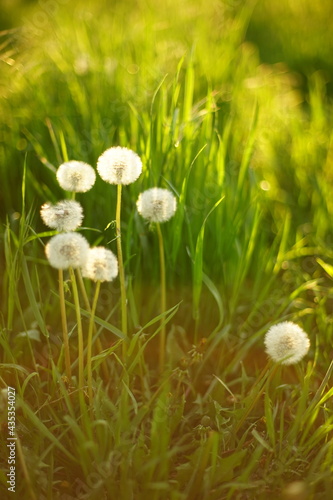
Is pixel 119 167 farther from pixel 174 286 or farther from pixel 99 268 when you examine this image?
pixel 174 286

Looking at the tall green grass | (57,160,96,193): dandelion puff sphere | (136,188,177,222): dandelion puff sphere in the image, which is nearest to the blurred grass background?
the tall green grass

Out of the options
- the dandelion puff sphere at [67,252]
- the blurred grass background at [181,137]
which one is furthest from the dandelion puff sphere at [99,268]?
the blurred grass background at [181,137]

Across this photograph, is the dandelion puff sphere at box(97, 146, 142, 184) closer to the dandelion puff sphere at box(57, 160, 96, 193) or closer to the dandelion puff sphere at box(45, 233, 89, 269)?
the dandelion puff sphere at box(57, 160, 96, 193)

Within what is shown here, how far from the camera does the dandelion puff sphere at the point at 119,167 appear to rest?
936 millimetres

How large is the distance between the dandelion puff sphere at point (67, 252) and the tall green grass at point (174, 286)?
0.15m

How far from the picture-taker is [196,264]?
114 cm

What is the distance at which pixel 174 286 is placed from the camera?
1339mm

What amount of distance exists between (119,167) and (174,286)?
48 cm

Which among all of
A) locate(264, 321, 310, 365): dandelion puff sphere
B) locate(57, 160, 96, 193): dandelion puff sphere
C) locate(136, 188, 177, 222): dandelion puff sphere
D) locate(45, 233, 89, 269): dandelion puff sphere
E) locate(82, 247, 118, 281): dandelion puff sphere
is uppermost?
locate(57, 160, 96, 193): dandelion puff sphere

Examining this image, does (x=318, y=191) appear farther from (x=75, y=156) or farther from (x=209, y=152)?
(x=75, y=156)

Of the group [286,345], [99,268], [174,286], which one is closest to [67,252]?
[99,268]

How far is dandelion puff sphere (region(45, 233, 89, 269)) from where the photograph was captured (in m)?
0.83

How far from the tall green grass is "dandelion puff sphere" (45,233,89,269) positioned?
15 centimetres

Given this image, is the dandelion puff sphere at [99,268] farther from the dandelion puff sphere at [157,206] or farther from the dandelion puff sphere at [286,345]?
the dandelion puff sphere at [286,345]
